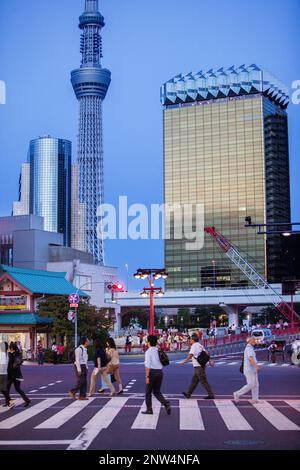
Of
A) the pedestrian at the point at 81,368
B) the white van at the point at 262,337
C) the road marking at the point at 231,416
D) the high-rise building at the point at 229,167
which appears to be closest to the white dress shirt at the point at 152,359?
the road marking at the point at 231,416

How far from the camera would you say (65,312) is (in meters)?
59.8

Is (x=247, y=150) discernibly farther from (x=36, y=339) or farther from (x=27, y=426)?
(x=27, y=426)

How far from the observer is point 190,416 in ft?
52.7

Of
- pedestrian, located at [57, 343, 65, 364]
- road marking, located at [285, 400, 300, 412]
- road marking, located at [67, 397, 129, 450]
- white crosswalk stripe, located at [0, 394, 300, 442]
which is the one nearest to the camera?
road marking, located at [67, 397, 129, 450]

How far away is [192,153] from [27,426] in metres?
176

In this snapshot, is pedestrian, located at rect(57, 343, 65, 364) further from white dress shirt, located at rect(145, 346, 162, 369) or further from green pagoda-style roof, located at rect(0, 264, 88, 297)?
white dress shirt, located at rect(145, 346, 162, 369)

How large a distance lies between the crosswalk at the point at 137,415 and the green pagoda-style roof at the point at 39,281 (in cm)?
4438

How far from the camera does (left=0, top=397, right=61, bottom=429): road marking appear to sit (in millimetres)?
15172

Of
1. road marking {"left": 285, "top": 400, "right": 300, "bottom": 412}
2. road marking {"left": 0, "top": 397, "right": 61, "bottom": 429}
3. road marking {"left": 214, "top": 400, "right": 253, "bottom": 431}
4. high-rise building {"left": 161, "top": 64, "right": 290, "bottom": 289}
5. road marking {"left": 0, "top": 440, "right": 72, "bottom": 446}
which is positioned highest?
high-rise building {"left": 161, "top": 64, "right": 290, "bottom": 289}

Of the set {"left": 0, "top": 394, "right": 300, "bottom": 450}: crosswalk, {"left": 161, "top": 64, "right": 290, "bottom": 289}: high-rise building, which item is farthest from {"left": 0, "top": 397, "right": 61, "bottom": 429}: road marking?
{"left": 161, "top": 64, "right": 290, "bottom": 289}: high-rise building

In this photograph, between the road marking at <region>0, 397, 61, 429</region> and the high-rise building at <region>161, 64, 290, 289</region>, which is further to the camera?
the high-rise building at <region>161, 64, 290, 289</region>

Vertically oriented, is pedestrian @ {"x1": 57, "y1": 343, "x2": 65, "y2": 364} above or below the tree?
below

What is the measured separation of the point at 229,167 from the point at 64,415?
16824 centimetres
